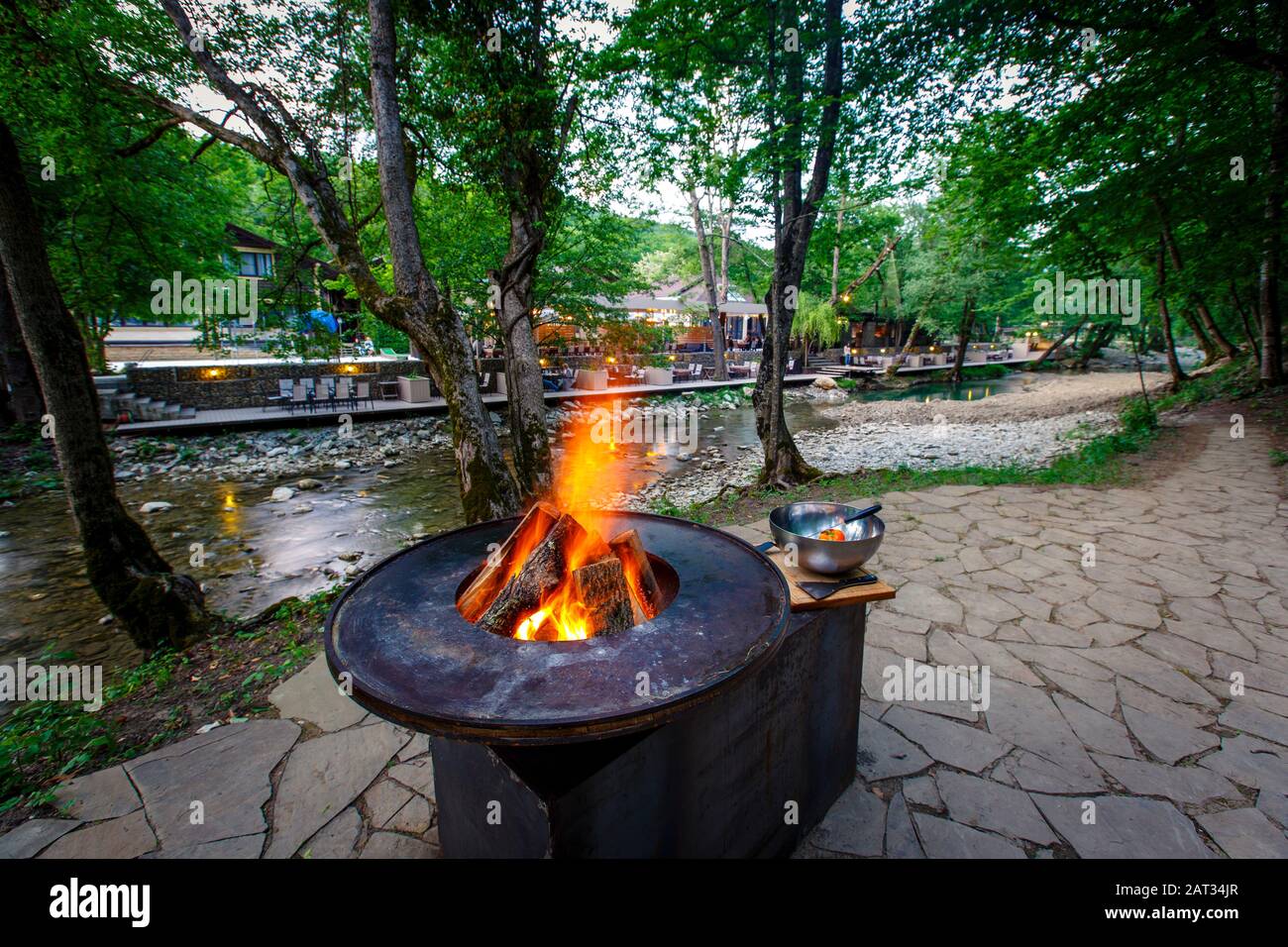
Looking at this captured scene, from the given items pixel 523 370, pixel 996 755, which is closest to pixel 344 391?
pixel 523 370

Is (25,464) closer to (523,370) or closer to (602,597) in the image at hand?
(523,370)

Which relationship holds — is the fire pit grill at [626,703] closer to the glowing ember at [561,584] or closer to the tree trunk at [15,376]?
the glowing ember at [561,584]

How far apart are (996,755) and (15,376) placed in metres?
21.2

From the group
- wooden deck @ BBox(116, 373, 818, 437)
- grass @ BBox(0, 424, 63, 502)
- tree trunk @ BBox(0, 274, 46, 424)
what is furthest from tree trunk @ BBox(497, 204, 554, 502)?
tree trunk @ BBox(0, 274, 46, 424)

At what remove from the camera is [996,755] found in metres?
3.19

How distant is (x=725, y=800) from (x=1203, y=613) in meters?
5.18

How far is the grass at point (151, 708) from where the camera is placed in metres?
3.20

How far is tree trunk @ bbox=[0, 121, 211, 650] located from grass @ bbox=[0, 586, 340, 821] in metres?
0.40

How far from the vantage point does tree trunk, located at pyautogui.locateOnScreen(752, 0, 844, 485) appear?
7.72 meters

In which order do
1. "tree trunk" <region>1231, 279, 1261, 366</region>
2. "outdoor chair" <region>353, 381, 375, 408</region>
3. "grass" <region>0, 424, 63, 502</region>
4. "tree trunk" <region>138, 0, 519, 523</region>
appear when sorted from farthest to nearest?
"outdoor chair" <region>353, 381, 375, 408</region>, "tree trunk" <region>1231, 279, 1261, 366</region>, "grass" <region>0, 424, 63, 502</region>, "tree trunk" <region>138, 0, 519, 523</region>

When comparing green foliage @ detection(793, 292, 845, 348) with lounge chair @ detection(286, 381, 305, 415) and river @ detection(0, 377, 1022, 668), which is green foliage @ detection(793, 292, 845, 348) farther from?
lounge chair @ detection(286, 381, 305, 415)

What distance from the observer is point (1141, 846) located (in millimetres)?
2574
